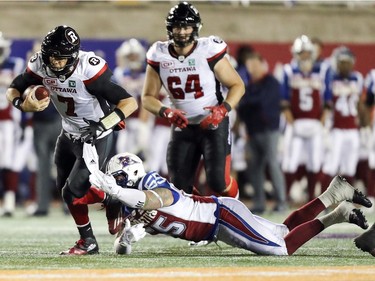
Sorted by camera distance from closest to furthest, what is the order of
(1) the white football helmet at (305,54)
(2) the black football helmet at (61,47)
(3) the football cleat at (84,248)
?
(2) the black football helmet at (61,47) < (3) the football cleat at (84,248) < (1) the white football helmet at (305,54)

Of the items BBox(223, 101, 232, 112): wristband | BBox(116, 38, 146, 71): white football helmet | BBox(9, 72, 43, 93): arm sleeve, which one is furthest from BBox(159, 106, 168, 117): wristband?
BBox(116, 38, 146, 71): white football helmet

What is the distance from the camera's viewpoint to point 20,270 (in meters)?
5.74

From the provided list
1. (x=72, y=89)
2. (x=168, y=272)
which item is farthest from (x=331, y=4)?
(x=168, y=272)

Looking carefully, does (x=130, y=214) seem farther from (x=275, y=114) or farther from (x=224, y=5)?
(x=224, y=5)

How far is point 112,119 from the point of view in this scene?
6711 mm

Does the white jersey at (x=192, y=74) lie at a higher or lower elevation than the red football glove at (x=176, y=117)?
higher

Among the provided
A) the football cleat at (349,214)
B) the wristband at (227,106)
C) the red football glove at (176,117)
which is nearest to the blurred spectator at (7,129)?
the red football glove at (176,117)

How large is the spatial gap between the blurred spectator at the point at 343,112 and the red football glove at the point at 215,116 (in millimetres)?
4224

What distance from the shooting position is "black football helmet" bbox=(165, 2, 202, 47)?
7523 millimetres

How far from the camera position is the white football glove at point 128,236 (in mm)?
6203

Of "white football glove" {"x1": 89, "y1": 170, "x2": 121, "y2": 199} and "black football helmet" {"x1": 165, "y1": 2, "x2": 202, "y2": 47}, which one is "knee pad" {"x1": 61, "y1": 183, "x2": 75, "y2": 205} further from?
"black football helmet" {"x1": 165, "y1": 2, "x2": 202, "y2": 47}

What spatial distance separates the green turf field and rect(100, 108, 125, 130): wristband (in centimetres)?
77

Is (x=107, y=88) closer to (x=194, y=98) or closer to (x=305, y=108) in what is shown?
(x=194, y=98)

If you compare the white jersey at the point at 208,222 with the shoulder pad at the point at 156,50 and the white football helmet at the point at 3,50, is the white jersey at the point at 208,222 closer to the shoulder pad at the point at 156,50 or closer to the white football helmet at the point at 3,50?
the shoulder pad at the point at 156,50
